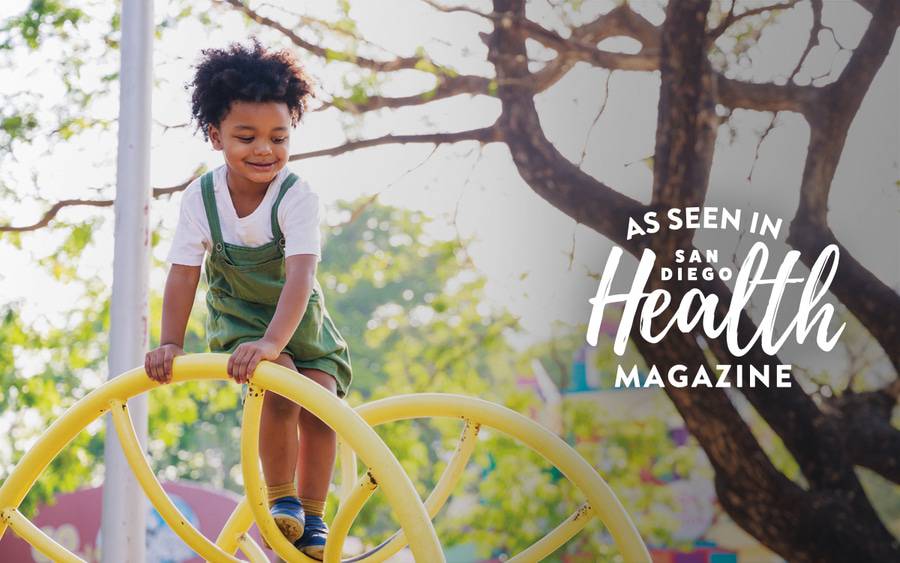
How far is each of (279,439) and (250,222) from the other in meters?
0.36

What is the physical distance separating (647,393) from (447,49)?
6.74 ft

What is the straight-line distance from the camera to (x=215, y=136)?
72.9 inches

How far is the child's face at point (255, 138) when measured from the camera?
5.82 ft

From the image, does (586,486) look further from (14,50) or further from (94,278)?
(14,50)

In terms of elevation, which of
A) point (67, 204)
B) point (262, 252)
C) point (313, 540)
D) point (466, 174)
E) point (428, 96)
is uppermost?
point (428, 96)

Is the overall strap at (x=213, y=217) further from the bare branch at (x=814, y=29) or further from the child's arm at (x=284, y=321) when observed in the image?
the bare branch at (x=814, y=29)

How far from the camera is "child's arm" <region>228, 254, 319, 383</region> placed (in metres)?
1.62

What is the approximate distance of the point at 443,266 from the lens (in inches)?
188

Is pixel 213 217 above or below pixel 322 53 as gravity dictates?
below

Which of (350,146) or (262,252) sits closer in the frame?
(262,252)

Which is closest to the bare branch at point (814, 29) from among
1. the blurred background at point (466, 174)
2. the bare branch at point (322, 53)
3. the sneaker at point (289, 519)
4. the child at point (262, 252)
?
the blurred background at point (466, 174)

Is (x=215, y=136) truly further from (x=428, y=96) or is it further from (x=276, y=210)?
(x=428, y=96)

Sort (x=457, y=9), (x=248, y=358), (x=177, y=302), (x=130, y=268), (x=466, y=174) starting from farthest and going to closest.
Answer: (x=466, y=174) → (x=457, y=9) → (x=130, y=268) → (x=177, y=302) → (x=248, y=358)

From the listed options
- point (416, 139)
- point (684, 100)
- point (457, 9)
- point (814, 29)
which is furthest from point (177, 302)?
point (814, 29)
